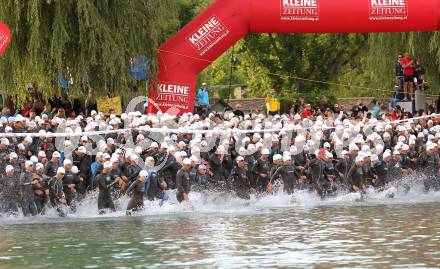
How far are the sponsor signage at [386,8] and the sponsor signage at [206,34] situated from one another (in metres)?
3.58

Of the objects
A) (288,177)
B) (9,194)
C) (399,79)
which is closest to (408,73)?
(399,79)

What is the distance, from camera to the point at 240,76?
2940 inches

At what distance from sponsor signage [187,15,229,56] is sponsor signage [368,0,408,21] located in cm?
358

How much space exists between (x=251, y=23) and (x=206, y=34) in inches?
45.1

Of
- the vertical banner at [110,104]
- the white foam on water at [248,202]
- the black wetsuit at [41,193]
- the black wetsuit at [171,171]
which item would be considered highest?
the vertical banner at [110,104]

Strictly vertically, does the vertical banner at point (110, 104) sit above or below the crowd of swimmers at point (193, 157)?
above

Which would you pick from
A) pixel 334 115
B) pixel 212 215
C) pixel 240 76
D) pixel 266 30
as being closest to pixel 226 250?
pixel 212 215

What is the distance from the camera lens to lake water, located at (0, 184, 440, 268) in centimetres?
1986

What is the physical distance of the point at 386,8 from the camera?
32469 millimetres

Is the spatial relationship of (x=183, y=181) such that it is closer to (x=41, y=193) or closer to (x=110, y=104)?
(x=41, y=193)

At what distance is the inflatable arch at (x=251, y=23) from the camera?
3228cm

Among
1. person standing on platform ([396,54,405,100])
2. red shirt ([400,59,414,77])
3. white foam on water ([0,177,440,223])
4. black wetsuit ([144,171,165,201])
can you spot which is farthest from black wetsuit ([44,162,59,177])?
person standing on platform ([396,54,405,100])

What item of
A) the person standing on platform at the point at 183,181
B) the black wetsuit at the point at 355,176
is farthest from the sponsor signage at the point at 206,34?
the person standing on platform at the point at 183,181

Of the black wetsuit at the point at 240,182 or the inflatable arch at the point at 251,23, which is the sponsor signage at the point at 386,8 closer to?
the inflatable arch at the point at 251,23
